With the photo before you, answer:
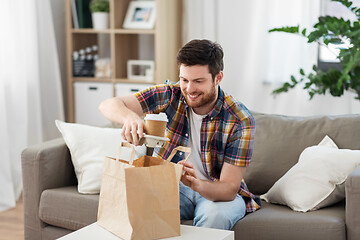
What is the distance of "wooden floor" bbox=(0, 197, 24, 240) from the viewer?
3197 millimetres

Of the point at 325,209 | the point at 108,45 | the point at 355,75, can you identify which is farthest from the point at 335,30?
the point at 108,45

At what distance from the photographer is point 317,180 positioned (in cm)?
243

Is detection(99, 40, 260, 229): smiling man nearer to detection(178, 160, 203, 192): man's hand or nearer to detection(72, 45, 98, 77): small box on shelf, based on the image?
detection(178, 160, 203, 192): man's hand

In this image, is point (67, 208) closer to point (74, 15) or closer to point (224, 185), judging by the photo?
point (224, 185)

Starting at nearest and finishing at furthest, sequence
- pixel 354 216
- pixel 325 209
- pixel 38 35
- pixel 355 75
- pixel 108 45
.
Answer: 1. pixel 354 216
2. pixel 325 209
3. pixel 355 75
4. pixel 38 35
5. pixel 108 45

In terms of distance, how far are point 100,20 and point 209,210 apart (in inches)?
96.9

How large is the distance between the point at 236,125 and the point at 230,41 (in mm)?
2139

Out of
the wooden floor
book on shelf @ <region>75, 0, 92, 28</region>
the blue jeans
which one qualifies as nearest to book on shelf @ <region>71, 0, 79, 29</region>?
book on shelf @ <region>75, 0, 92, 28</region>

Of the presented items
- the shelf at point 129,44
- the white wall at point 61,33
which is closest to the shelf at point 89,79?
the shelf at point 129,44

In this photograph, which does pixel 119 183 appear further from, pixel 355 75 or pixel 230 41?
pixel 230 41

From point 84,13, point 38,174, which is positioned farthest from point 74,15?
point 38,174

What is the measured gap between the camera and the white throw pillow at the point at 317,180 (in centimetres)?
240

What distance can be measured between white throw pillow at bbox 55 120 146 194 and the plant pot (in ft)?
5.29

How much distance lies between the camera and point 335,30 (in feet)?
9.78
